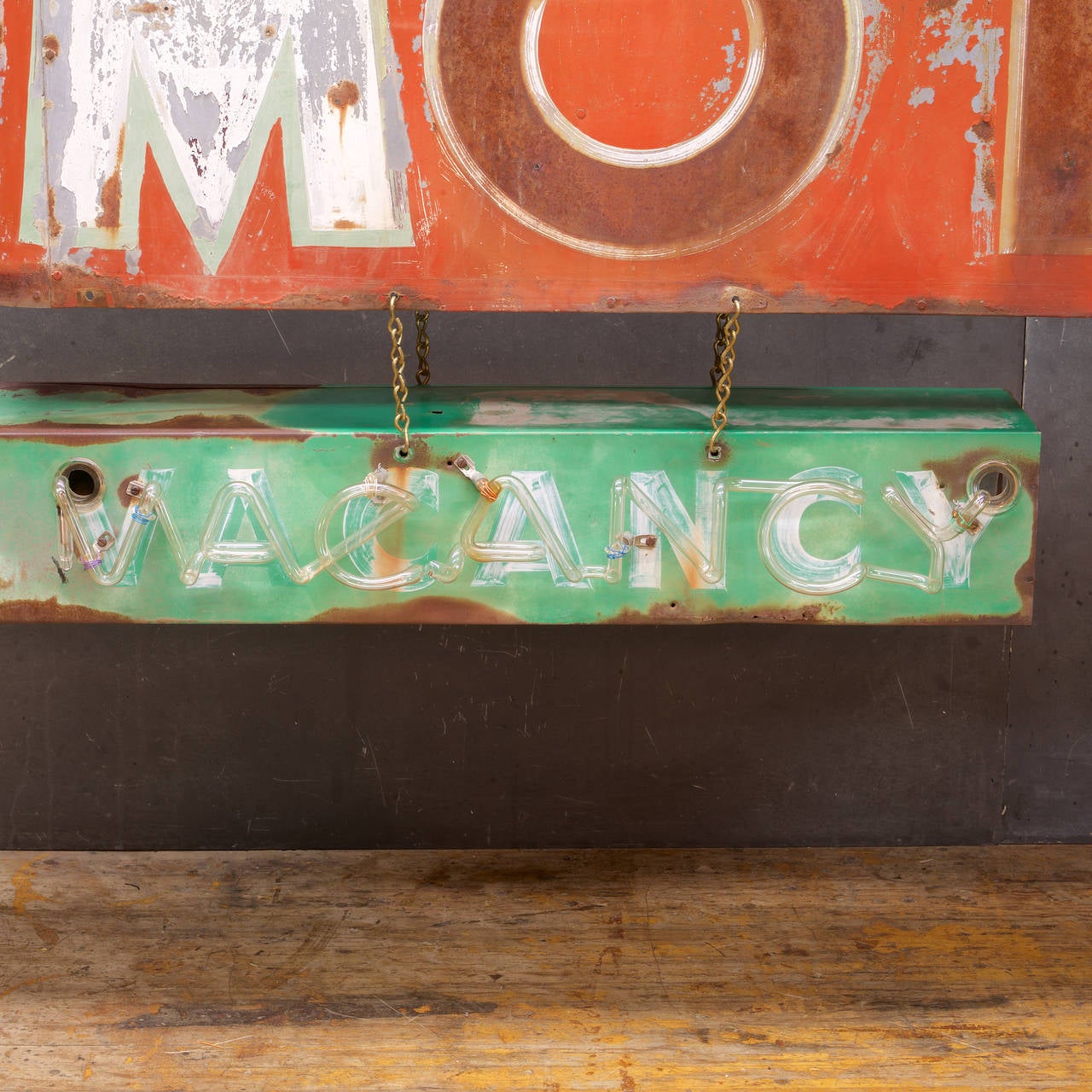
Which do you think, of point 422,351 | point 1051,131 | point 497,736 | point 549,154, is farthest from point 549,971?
point 1051,131

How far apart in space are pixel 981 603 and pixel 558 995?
3.94ft

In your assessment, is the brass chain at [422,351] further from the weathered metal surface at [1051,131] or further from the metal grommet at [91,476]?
the weathered metal surface at [1051,131]

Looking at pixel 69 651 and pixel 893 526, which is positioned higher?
pixel 893 526

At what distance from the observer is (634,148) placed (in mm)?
1976

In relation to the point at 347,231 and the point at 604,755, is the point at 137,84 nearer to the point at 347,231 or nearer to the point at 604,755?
the point at 347,231

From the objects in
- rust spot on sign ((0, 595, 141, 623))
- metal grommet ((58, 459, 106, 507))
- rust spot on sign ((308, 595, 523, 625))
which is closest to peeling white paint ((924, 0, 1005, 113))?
rust spot on sign ((308, 595, 523, 625))

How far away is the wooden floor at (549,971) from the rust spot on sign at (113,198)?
1578mm

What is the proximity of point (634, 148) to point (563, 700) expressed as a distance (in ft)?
5.51

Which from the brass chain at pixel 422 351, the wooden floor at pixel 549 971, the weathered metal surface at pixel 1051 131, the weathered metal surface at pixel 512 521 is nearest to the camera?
the weathered metal surface at pixel 1051 131

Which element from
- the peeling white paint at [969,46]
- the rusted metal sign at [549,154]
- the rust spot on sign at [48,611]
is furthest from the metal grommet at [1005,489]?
the rust spot on sign at [48,611]

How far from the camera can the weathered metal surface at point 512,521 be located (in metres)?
2.04

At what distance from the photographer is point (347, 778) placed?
323 cm

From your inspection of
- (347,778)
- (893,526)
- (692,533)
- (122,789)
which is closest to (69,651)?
(122,789)

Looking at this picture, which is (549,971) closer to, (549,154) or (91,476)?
(91,476)
